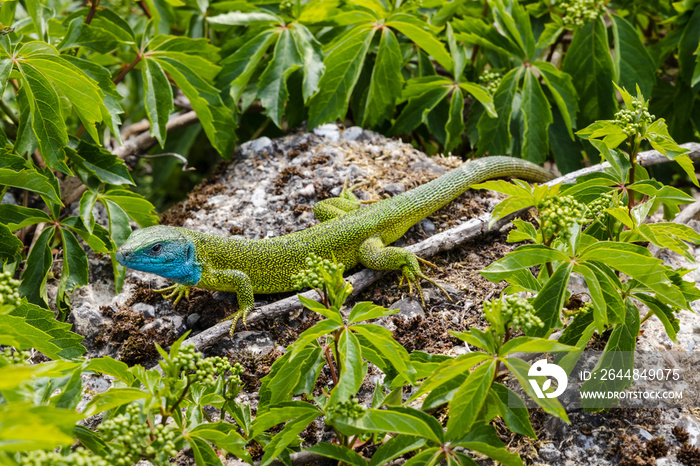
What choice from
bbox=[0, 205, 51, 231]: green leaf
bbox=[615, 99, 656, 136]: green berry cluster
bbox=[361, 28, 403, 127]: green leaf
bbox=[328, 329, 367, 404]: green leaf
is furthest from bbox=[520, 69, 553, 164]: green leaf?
bbox=[0, 205, 51, 231]: green leaf

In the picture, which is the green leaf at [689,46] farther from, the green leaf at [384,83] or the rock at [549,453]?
the rock at [549,453]

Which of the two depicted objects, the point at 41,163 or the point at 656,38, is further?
the point at 656,38

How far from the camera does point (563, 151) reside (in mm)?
4883

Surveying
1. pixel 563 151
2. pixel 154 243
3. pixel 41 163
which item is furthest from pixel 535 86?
pixel 41 163

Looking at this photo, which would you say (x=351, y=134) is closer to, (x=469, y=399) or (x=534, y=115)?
(x=534, y=115)

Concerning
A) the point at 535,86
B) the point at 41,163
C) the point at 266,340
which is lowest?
the point at 266,340

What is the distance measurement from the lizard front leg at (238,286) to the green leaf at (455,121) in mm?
2127

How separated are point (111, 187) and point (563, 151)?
3.70 m

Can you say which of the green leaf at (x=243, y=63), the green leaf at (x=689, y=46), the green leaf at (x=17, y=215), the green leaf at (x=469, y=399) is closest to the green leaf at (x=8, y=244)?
the green leaf at (x=17, y=215)

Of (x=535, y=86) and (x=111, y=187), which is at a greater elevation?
(x=535, y=86)

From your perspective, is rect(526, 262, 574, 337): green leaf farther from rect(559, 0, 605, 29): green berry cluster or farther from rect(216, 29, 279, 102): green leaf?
rect(216, 29, 279, 102): green leaf

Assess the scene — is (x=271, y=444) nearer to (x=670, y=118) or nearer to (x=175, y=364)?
(x=175, y=364)

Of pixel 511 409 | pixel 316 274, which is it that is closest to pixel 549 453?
pixel 511 409

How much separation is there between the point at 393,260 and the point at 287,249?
76 centimetres
